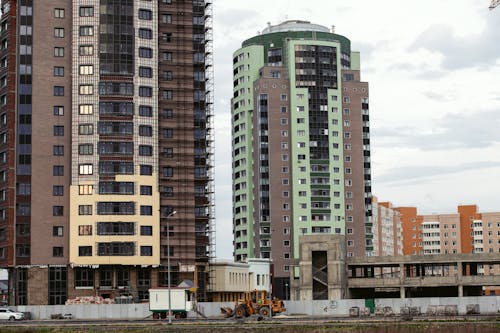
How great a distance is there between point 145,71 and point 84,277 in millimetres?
37674

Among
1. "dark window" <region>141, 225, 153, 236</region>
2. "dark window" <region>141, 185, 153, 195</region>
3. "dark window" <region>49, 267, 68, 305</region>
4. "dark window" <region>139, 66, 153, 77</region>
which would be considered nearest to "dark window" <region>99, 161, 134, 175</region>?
"dark window" <region>141, 185, 153, 195</region>

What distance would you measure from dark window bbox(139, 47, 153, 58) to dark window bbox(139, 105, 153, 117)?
29.7 ft

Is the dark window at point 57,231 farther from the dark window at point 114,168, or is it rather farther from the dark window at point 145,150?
the dark window at point 145,150

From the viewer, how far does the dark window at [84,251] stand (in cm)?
14950

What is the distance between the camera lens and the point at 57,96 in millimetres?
154625

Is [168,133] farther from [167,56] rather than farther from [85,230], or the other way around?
[85,230]

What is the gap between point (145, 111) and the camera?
15588 cm

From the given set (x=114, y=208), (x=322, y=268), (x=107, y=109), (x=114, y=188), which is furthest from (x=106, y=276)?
(x=322, y=268)

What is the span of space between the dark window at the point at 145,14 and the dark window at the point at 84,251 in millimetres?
41741

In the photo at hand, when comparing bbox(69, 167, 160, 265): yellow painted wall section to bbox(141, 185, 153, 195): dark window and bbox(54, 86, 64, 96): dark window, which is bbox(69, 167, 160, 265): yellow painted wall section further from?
Result: bbox(54, 86, 64, 96): dark window

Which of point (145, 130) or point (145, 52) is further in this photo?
point (145, 52)

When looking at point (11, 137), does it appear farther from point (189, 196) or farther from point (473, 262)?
point (473, 262)

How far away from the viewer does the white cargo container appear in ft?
369

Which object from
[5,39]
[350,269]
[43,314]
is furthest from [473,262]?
[5,39]
